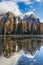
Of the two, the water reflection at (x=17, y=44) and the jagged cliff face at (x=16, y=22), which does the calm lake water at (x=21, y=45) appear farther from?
the jagged cliff face at (x=16, y=22)

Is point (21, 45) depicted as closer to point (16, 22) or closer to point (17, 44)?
point (17, 44)

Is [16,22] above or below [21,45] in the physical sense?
above

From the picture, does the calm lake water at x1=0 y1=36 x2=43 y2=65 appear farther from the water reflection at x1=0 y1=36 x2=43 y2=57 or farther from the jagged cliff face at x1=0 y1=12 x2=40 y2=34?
the jagged cliff face at x1=0 y1=12 x2=40 y2=34

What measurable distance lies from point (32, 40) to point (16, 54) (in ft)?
1.35

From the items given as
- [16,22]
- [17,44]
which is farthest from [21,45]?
[16,22]

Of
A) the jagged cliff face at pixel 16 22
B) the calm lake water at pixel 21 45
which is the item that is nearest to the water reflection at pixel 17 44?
the calm lake water at pixel 21 45

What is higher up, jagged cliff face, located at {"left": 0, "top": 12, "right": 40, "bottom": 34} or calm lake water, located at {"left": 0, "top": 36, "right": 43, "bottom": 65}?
jagged cliff face, located at {"left": 0, "top": 12, "right": 40, "bottom": 34}

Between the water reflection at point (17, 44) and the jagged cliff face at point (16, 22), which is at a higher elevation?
the jagged cliff face at point (16, 22)

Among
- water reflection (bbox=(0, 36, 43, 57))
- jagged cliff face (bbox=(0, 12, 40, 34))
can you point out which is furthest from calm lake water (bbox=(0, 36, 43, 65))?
jagged cliff face (bbox=(0, 12, 40, 34))

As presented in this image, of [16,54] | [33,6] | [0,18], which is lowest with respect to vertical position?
[16,54]

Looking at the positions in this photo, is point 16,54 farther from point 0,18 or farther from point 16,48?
point 0,18

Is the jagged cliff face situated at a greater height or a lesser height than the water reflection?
greater

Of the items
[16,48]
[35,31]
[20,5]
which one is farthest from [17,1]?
[16,48]

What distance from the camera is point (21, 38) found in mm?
3270
